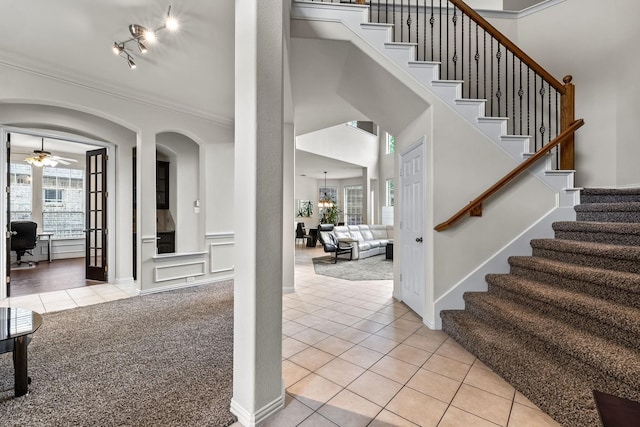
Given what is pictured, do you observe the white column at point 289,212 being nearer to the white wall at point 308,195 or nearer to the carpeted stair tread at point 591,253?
the carpeted stair tread at point 591,253

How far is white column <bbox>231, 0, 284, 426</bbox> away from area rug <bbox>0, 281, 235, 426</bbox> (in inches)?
11.5

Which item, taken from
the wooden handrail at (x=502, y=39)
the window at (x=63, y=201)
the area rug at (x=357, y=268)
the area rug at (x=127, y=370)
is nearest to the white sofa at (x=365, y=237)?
the area rug at (x=357, y=268)

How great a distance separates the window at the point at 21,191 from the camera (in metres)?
6.80

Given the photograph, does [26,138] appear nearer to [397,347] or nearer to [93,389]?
[93,389]

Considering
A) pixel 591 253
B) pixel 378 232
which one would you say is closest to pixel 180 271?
pixel 591 253

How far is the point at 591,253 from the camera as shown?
7.57 feet

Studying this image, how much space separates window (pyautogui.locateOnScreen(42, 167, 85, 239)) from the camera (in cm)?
730

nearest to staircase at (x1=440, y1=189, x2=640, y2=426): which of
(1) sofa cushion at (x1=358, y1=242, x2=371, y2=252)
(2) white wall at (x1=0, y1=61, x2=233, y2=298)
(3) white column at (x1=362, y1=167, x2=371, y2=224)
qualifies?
(2) white wall at (x1=0, y1=61, x2=233, y2=298)

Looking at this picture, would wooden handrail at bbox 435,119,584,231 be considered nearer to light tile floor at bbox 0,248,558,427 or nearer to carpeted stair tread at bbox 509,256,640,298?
carpeted stair tread at bbox 509,256,640,298

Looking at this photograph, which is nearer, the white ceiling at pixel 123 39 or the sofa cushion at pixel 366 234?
the white ceiling at pixel 123 39

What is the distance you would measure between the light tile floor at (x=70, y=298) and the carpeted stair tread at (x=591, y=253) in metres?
5.27

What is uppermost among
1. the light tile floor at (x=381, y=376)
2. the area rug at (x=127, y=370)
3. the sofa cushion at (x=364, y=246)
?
the sofa cushion at (x=364, y=246)

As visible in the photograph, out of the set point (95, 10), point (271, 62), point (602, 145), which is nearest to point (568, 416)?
point (271, 62)

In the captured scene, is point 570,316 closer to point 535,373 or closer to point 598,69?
point 535,373
